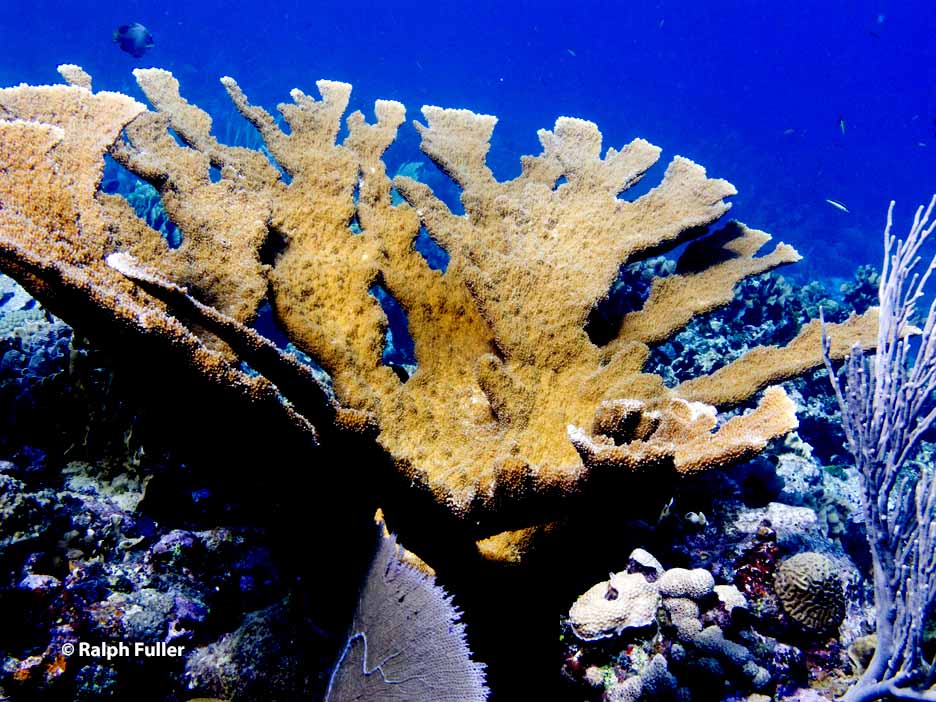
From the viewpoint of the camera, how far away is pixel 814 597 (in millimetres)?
2885

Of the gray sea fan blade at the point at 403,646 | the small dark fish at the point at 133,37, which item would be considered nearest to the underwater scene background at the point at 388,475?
the gray sea fan blade at the point at 403,646

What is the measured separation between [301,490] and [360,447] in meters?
0.41

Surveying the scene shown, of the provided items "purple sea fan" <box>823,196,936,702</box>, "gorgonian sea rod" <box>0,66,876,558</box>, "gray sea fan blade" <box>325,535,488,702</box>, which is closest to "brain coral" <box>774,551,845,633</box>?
"purple sea fan" <box>823,196,936,702</box>

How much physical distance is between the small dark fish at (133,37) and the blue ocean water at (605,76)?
11.5 meters

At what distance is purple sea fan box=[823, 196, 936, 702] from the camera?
97.0 inches

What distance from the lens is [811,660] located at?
291cm

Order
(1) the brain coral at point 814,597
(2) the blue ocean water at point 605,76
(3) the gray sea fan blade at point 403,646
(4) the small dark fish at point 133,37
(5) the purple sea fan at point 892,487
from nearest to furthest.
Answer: (3) the gray sea fan blade at point 403,646
(5) the purple sea fan at point 892,487
(1) the brain coral at point 814,597
(4) the small dark fish at point 133,37
(2) the blue ocean water at point 605,76

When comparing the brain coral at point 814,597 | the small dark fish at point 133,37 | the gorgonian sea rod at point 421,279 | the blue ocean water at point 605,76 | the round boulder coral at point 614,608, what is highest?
the blue ocean water at point 605,76

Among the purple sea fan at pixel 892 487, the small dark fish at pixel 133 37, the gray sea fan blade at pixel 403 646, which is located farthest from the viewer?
the small dark fish at pixel 133 37

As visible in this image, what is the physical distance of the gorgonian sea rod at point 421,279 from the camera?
163 cm

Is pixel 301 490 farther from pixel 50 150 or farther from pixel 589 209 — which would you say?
pixel 589 209

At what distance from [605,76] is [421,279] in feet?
360

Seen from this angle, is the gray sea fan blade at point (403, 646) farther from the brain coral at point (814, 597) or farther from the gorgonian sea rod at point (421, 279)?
the brain coral at point (814, 597)

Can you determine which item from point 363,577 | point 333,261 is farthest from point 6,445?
point 363,577
